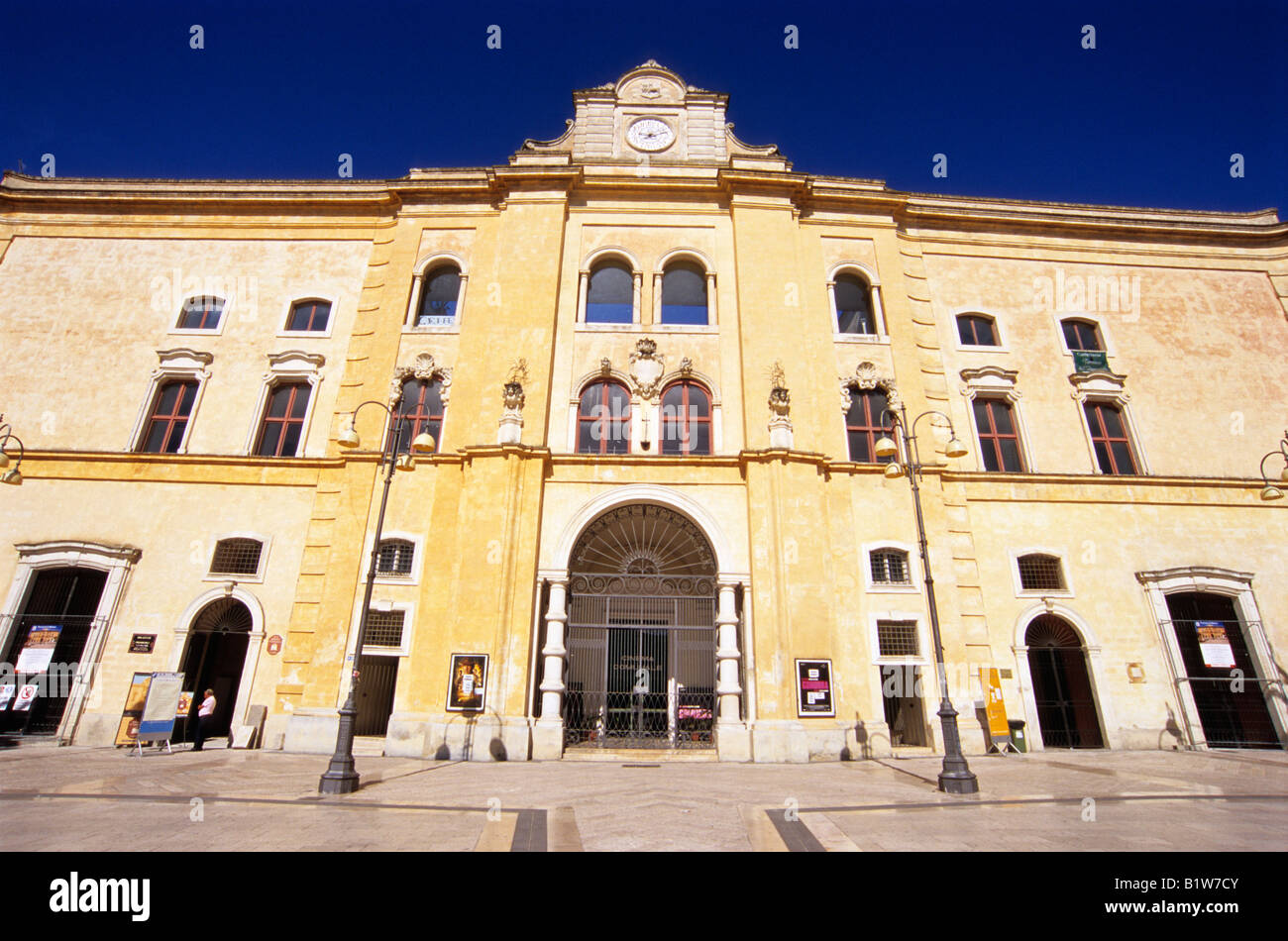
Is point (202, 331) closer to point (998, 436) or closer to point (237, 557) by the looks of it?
point (237, 557)

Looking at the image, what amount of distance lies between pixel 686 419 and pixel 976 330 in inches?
417

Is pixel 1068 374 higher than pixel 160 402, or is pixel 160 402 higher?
pixel 1068 374

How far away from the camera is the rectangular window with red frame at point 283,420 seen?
58.6ft

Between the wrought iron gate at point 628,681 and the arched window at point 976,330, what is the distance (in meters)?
12.2

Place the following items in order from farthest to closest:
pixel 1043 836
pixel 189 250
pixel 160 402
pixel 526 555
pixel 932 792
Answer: pixel 189 250 → pixel 160 402 → pixel 526 555 → pixel 932 792 → pixel 1043 836

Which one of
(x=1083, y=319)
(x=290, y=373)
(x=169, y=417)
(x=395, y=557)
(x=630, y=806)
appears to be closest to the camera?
(x=630, y=806)

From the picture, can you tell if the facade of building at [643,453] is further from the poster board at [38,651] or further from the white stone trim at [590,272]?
the poster board at [38,651]

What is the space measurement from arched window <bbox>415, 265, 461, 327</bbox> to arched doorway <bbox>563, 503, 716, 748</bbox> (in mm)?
8497

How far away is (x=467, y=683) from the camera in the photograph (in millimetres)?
13844

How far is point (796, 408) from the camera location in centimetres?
1680

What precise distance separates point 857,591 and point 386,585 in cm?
1213

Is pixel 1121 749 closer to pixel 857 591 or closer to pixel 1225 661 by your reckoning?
pixel 1225 661

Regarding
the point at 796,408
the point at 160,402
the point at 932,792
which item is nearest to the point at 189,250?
the point at 160,402

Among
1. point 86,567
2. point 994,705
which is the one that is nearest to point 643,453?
point 994,705
